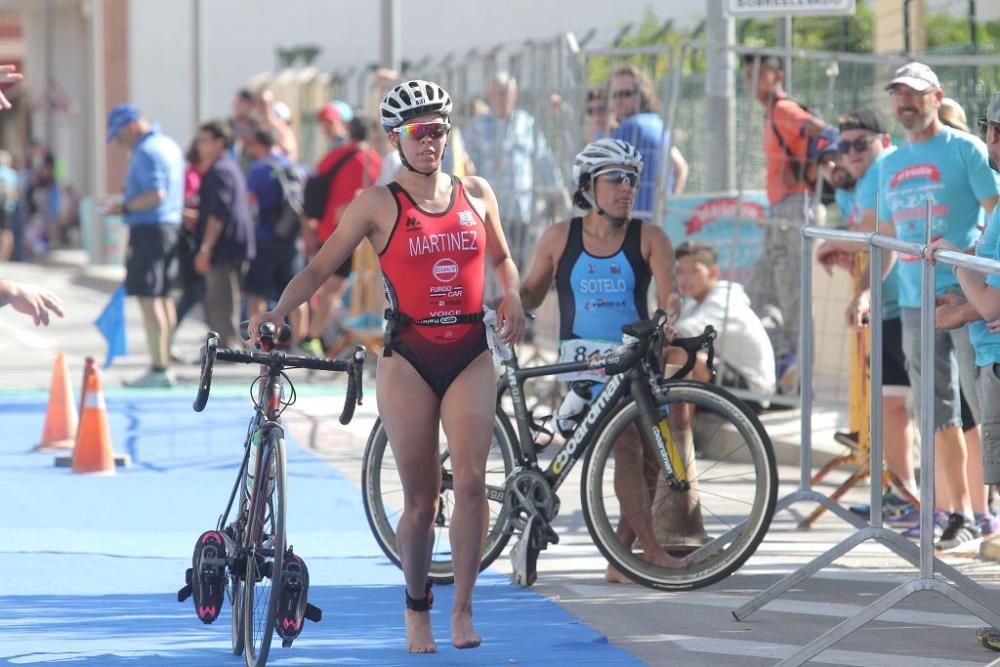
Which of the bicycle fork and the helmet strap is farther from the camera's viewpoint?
the helmet strap

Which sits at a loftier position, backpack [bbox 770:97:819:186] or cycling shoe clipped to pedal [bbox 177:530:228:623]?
backpack [bbox 770:97:819:186]

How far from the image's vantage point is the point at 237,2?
41.1 m

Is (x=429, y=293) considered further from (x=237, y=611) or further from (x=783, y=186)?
(x=783, y=186)

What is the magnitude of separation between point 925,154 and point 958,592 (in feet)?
8.48

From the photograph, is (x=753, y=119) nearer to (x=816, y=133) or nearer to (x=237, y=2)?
(x=816, y=133)

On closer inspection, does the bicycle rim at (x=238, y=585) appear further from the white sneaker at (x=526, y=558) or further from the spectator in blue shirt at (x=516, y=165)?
the spectator in blue shirt at (x=516, y=165)

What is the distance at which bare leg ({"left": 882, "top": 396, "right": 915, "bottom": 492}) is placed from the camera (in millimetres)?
8859

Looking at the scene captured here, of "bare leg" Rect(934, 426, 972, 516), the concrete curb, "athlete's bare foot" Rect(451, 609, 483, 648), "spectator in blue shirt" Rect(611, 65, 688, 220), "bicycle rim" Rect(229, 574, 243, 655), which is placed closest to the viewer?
"bicycle rim" Rect(229, 574, 243, 655)

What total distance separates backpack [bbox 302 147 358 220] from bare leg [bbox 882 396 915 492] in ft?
23.8

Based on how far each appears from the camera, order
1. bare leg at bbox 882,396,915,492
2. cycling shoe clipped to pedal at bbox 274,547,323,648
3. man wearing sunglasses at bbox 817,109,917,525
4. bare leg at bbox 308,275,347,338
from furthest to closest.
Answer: bare leg at bbox 308,275,347,338 < bare leg at bbox 882,396,915,492 < man wearing sunglasses at bbox 817,109,917,525 < cycling shoe clipped to pedal at bbox 274,547,323,648

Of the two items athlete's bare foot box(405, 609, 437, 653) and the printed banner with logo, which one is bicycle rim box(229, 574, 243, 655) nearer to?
athlete's bare foot box(405, 609, 437, 653)

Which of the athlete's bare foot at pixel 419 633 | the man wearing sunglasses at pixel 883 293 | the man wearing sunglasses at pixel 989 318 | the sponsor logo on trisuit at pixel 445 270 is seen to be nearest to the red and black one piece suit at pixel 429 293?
the sponsor logo on trisuit at pixel 445 270

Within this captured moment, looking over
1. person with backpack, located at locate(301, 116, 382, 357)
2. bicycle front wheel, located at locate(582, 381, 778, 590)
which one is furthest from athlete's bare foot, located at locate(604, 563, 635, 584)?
person with backpack, located at locate(301, 116, 382, 357)

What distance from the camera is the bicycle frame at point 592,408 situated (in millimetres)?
7258
